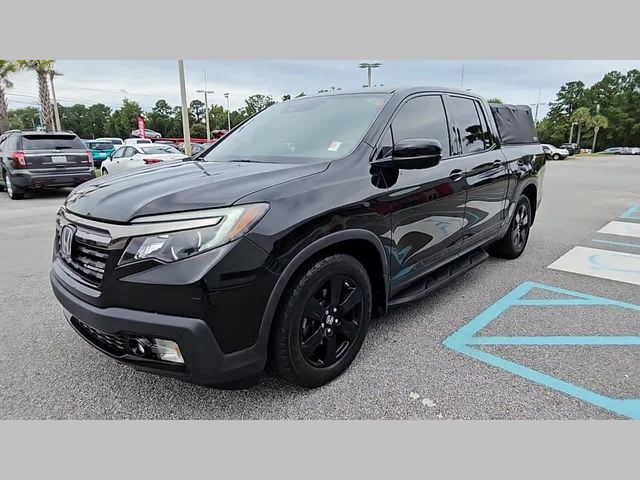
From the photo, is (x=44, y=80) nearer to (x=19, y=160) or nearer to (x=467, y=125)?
(x=19, y=160)

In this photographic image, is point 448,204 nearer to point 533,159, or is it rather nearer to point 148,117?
point 533,159

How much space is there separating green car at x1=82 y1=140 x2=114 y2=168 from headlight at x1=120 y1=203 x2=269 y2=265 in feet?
82.1

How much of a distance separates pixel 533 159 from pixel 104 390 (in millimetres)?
5076

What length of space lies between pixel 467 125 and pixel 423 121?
82 centimetres

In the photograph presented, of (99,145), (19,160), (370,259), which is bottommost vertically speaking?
(370,259)

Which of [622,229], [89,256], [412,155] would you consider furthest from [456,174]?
[622,229]

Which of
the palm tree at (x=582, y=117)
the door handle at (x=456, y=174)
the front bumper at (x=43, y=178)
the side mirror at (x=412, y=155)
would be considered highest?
the palm tree at (x=582, y=117)

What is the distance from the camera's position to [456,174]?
346 cm

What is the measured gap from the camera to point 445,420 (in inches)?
90.0

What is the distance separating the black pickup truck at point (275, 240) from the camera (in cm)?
196

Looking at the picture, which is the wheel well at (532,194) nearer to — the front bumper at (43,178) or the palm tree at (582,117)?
the front bumper at (43,178)

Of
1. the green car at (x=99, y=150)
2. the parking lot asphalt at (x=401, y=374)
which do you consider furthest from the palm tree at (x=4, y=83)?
the parking lot asphalt at (x=401, y=374)

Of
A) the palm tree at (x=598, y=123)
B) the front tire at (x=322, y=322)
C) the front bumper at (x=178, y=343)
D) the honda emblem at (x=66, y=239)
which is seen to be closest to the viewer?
the front bumper at (x=178, y=343)

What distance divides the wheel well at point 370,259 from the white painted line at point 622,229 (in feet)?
18.5
